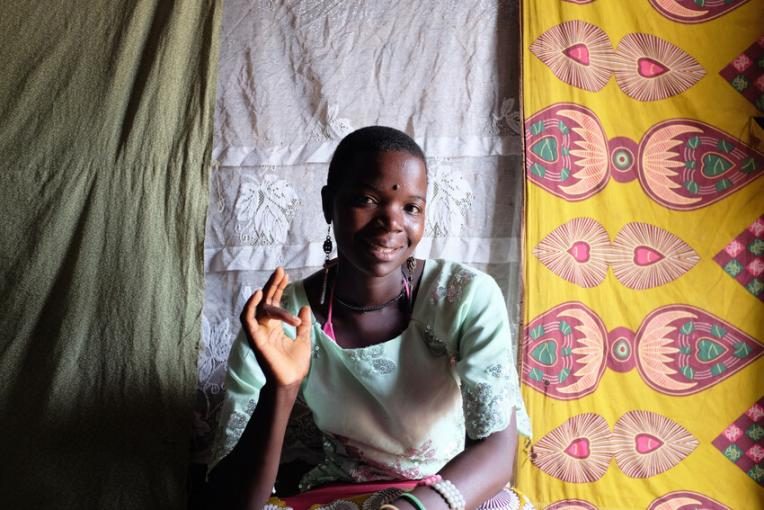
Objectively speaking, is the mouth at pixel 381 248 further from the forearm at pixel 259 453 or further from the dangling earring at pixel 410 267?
the forearm at pixel 259 453

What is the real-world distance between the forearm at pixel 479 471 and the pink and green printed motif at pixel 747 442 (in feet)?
2.49

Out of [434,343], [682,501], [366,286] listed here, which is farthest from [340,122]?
[682,501]

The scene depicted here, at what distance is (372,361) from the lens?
1.33 metres

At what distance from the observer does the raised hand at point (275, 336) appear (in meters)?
1.15

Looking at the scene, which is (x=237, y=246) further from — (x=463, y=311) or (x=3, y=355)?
(x=463, y=311)

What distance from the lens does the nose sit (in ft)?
4.16

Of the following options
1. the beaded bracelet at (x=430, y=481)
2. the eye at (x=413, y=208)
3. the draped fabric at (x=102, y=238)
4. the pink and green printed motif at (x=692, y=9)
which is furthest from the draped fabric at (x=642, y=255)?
the draped fabric at (x=102, y=238)

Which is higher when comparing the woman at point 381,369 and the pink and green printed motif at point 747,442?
the woman at point 381,369

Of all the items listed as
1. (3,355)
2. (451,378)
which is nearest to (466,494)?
(451,378)

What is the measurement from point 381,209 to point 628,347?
806mm

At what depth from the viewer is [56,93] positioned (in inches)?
67.5

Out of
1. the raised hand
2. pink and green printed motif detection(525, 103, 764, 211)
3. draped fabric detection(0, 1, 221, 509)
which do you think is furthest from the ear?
pink and green printed motif detection(525, 103, 764, 211)

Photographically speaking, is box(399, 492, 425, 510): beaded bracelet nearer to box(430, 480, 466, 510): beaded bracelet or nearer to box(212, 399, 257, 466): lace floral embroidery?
box(430, 480, 466, 510): beaded bracelet

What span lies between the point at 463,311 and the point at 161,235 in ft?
2.68
